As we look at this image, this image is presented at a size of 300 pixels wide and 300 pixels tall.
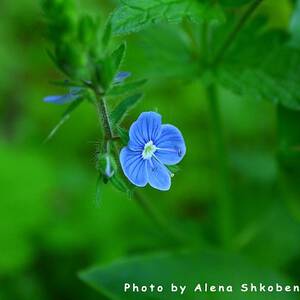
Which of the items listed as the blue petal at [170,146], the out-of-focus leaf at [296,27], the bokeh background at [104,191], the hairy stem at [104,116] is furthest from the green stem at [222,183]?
the hairy stem at [104,116]

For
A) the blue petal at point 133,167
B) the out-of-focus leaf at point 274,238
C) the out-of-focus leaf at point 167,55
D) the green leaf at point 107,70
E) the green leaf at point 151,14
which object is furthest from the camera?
the out-of-focus leaf at point 274,238

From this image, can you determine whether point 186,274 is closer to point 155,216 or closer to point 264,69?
point 155,216

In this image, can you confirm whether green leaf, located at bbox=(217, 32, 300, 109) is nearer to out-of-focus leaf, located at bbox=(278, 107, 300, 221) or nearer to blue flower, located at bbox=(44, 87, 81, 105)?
out-of-focus leaf, located at bbox=(278, 107, 300, 221)

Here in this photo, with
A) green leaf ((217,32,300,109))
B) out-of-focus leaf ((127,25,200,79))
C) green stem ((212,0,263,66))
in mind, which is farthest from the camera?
out-of-focus leaf ((127,25,200,79))

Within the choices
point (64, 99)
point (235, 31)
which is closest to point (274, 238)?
point (235, 31)

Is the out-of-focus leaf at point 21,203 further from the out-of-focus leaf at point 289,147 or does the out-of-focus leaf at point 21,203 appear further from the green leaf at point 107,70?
the green leaf at point 107,70

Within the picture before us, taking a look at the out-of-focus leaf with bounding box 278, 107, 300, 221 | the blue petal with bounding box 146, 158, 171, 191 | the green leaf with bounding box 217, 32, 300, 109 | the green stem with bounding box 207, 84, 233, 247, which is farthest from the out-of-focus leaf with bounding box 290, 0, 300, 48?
the blue petal with bounding box 146, 158, 171, 191
